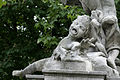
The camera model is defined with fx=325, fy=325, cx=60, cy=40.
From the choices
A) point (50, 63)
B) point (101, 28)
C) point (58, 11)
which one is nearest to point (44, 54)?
point (58, 11)

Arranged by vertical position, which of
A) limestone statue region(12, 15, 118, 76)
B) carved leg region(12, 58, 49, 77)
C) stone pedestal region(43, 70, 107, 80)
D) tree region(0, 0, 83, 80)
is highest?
tree region(0, 0, 83, 80)

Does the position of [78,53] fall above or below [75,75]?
above

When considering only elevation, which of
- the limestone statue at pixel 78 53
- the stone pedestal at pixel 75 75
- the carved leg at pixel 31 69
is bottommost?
the stone pedestal at pixel 75 75

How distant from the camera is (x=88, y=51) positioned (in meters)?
5.23

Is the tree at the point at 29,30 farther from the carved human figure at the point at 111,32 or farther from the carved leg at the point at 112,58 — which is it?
the carved leg at the point at 112,58

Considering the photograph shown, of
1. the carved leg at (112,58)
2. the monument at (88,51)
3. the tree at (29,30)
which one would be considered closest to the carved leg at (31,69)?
the monument at (88,51)

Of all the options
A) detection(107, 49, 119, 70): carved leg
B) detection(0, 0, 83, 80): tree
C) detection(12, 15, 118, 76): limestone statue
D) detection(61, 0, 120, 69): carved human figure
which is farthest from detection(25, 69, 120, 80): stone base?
detection(0, 0, 83, 80): tree

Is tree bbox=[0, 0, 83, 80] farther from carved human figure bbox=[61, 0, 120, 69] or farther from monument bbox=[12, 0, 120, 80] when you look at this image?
carved human figure bbox=[61, 0, 120, 69]

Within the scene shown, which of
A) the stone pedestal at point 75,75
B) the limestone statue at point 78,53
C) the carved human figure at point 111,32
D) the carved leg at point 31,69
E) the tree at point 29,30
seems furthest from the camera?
the tree at point 29,30

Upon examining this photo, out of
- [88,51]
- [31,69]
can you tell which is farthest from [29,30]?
[31,69]

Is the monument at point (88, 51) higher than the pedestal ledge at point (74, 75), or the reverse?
the monument at point (88, 51)

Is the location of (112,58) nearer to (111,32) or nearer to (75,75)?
(111,32)

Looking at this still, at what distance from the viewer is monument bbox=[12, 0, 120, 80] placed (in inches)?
172

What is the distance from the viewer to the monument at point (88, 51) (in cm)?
438
